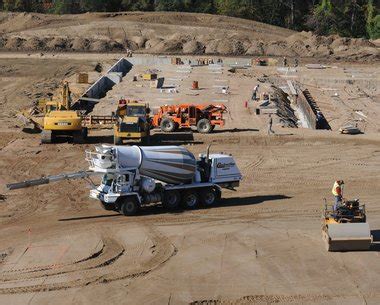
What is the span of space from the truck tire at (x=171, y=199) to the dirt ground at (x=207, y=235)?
1.02 ft

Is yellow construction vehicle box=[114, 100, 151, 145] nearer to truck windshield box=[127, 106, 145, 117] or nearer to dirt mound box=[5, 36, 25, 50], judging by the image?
truck windshield box=[127, 106, 145, 117]

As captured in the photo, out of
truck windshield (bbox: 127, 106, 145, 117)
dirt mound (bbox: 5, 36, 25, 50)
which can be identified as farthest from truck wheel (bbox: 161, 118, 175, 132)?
dirt mound (bbox: 5, 36, 25, 50)

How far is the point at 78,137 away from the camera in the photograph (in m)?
41.1

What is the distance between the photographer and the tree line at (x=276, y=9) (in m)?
109

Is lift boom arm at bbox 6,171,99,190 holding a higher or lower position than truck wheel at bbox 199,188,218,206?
higher

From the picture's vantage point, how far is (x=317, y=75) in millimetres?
72812

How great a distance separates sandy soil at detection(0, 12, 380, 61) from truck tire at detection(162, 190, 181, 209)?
62.6 meters

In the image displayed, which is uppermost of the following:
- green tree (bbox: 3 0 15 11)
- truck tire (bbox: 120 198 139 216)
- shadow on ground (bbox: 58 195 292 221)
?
green tree (bbox: 3 0 15 11)

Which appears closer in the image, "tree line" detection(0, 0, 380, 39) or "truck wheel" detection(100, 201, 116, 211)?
"truck wheel" detection(100, 201, 116, 211)

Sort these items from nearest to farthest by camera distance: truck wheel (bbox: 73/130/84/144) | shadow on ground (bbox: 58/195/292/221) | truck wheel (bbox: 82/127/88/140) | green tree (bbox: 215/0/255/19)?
shadow on ground (bbox: 58/195/292/221)
truck wheel (bbox: 73/130/84/144)
truck wheel (bbox: 82/127/88/140)
green tree (bbox: 215/0/255/19)

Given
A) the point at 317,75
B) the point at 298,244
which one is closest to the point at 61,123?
the point at 298,244

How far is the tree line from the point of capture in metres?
109

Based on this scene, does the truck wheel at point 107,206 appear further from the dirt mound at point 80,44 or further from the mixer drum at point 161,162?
the dirt mound at point 80,44

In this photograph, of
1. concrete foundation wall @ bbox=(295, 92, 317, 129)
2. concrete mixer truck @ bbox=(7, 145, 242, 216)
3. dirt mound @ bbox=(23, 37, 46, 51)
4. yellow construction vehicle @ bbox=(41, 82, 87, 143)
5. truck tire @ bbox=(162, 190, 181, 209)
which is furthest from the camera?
dirt mound @ bbox=(23, 37, 46, 51)
